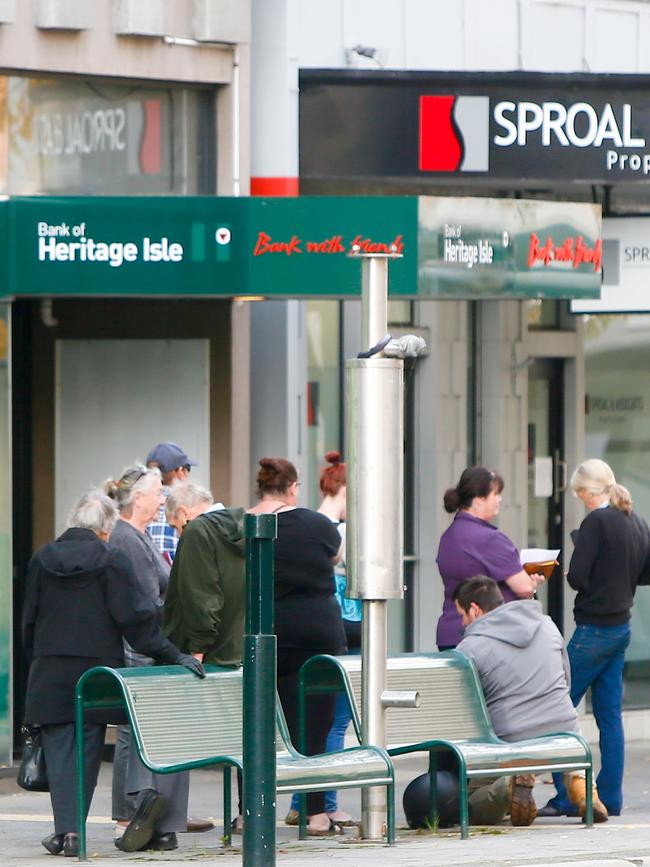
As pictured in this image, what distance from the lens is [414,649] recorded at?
14.0 metres

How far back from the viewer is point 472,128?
12922mm

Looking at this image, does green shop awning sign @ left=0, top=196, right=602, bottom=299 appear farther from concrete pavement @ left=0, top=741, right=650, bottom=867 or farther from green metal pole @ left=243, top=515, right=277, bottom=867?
green metal pole @ left=243, top=515, right=277, bottom=867

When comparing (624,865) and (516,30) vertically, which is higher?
(516,30)

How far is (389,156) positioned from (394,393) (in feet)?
13.8

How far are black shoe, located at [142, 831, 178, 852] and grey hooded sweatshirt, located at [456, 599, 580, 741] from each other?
5.30 ft

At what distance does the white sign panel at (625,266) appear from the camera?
13.7 m

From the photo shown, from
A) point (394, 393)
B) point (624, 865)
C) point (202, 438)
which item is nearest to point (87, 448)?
point (202, 438)

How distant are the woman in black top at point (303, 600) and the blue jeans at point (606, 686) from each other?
1430 mm

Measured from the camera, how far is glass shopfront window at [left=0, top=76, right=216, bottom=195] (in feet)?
39.0

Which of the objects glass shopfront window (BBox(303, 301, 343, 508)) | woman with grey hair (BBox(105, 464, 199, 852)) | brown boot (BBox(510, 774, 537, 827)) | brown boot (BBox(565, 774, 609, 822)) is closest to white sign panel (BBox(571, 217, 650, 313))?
glass shopfront window (BBox(303, 301, 343, 508))

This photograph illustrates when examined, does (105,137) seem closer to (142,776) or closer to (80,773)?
(142,776)

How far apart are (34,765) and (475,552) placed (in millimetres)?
2397

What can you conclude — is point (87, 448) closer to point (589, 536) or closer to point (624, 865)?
point (589, 536)

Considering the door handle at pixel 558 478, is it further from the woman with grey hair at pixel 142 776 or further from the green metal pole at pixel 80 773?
the green metal pole at pixel 80 773
